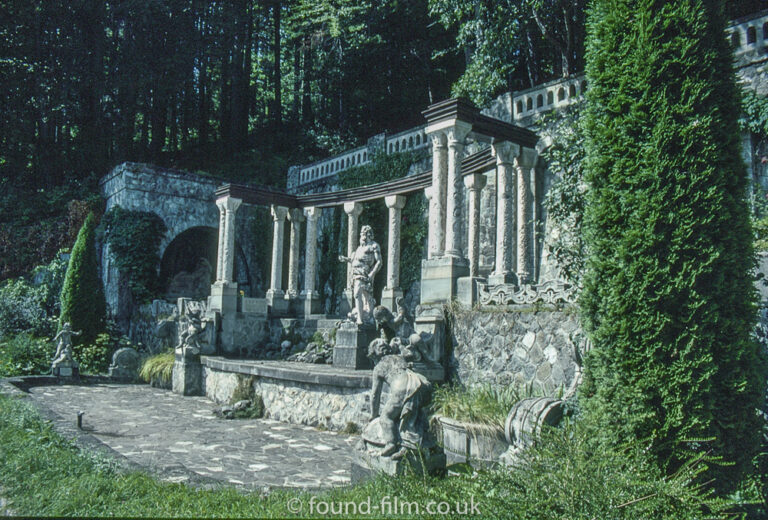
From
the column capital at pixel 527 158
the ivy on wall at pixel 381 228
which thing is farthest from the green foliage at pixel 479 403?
the ivy on wall at pixel 381 228

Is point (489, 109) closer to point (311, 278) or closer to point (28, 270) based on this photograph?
point (311, 278)

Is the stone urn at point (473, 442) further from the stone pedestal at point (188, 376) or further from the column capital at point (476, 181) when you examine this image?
the stone pedestal at point (188, 376)

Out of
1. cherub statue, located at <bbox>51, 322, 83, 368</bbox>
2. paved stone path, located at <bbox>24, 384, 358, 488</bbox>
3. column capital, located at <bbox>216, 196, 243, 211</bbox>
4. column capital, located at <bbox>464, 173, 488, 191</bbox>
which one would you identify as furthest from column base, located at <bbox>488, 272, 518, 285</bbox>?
cherub statue, located at <bbox>51, 322, 83, 368</bbox>

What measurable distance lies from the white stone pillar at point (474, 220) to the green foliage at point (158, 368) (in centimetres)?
767

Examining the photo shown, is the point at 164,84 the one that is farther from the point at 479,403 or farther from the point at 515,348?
the point at 479,403

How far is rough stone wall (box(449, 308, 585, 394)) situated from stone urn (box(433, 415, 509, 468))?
1.22m

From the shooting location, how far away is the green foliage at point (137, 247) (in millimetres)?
19250

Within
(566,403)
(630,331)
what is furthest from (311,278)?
(630,331)

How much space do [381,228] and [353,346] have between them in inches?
323

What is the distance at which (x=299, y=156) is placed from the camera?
2580cm

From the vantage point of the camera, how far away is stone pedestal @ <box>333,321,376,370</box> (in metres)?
10.7

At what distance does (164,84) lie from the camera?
84.6 feet

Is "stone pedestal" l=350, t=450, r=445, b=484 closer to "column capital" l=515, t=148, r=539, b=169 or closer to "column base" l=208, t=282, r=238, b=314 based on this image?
"column capital" l=515, t=148, r=539, b=169

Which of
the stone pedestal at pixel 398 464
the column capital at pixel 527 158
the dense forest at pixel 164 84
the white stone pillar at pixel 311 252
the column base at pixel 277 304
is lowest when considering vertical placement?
the stone pedestal at pixel 398 464
